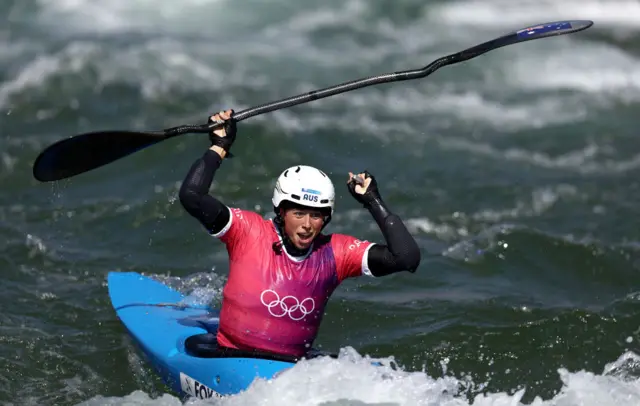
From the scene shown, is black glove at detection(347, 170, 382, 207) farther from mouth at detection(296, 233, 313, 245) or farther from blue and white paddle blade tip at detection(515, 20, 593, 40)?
blue and white paddle blade tip at detection(515, 20, 593, 40)

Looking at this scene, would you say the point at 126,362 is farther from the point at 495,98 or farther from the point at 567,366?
the point at 495,98

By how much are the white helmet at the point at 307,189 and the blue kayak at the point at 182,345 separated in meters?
0.92

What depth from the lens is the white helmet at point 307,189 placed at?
18.7 ft

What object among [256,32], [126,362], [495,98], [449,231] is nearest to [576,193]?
[449,231]

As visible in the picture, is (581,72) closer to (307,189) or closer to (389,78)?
(389,78)

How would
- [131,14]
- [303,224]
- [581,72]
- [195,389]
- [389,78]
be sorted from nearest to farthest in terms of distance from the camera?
1. [303,224]
2. [195,389]
3. [389,78]
4. [581,72]
5. [131,14]

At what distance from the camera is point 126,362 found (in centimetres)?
729

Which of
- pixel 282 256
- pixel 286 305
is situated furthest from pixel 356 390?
pixel 282 256

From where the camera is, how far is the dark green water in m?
7.45

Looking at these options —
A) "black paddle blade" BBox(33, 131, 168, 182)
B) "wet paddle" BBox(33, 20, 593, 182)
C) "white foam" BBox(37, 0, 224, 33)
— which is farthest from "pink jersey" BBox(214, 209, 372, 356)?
"white foam" BBox(37, 0, 224, 33)

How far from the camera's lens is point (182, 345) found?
21.8 ft

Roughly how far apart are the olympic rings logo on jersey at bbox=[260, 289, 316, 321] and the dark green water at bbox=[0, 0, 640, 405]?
0.42 m

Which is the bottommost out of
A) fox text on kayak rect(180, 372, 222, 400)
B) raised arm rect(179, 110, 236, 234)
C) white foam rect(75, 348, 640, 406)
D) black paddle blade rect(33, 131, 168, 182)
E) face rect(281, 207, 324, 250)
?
fox text on kayak rect(180, 372, 222, 400)

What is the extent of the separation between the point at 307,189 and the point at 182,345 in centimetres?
158
